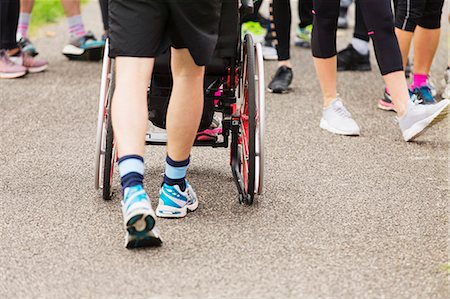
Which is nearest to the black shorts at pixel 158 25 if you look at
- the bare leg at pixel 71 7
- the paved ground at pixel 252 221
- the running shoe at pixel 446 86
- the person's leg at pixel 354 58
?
the paved ground at pixel 252 221

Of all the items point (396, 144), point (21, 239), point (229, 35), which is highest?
point (229, 35)

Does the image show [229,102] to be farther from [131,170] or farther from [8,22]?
[8,22]

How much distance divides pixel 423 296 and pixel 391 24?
218 centimetres

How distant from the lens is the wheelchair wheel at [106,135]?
3.52 m

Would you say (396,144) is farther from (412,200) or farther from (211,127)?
(211,127)

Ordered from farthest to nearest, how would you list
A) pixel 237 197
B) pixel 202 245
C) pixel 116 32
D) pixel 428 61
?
1. pixel 428 61
2. pixel 237 197
3. pixel 202 245
4. pixel 116 32

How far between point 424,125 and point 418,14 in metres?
1.09

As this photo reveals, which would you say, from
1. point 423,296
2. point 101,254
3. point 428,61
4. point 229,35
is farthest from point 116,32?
point 428,61

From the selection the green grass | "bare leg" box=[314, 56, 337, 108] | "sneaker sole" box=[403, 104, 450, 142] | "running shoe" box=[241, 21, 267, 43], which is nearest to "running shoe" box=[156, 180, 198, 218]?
"sneaker sole" box=[403, 104, 450, 142]

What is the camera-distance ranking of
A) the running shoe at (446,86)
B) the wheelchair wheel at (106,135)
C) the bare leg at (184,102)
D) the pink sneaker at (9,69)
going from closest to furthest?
the bare leg at (184,102), the wheelchair wheel at (106,135), the running shoe at (446,86), the pink sneaker at (9,69)

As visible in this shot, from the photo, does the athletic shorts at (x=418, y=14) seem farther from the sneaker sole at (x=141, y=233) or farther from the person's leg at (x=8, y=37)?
the sneaker sole at (x=141, y=233)

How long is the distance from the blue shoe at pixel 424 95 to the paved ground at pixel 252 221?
0.87 ft

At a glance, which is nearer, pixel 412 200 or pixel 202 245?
pixel 202 245

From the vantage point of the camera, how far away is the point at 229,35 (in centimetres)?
357
